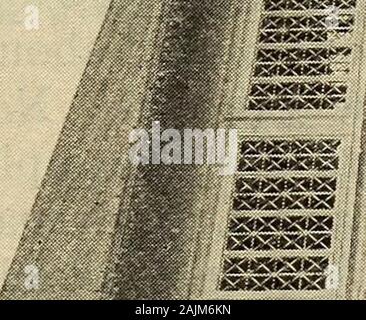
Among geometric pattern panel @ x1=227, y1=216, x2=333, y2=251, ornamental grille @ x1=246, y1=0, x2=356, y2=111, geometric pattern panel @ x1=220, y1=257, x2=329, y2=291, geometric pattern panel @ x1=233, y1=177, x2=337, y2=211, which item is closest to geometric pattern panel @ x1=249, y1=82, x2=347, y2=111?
ornamental grille @ x1=246, y1=0, x2=356, y2=111

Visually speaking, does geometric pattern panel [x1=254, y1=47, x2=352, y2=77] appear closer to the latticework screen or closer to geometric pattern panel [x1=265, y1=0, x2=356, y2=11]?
the latticework screen

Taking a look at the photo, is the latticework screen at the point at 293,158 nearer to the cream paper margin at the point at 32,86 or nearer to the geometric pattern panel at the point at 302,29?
the geometric pattern panel at the point at 302,29

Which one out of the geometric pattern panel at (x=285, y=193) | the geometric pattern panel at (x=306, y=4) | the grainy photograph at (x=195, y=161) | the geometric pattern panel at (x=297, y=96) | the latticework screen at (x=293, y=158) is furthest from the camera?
the geometric pattern panel at (x=306, y=4)

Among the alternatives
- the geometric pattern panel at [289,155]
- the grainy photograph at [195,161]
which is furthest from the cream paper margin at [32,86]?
the geometric pattern panel at [289,155]

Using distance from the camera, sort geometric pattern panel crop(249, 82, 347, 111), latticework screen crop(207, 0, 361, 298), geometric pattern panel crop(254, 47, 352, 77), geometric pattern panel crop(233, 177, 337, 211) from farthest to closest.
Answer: geometric pattern panel crop(254, 47, 352, 77) < geometric pattern panel crop(249, 82, 347, 111) < geometric pattern panel crop(233, 177, 337, 211) < latticework screen crop(207, 0, 361, 298)

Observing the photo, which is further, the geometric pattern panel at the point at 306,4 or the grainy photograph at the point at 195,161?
the geometric pattern panel at the point at 306,4

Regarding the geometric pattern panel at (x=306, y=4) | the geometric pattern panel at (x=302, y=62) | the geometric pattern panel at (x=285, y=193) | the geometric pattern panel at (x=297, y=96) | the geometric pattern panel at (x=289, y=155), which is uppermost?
the geometric pattern panel at (x=306, y=4)

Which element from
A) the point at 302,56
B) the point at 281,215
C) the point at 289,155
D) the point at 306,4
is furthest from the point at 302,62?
the point at 281,215
